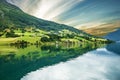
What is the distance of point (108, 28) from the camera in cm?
3091

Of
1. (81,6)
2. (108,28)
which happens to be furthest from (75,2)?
(108,28)

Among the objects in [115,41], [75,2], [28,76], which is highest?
[75,2]

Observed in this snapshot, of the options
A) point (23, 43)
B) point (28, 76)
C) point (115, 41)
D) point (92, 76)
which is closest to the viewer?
point (92, 76)

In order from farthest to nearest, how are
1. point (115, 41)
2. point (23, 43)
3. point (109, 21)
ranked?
1. point (23, 43)
2. point (115, 41)
3. point (109, 21)

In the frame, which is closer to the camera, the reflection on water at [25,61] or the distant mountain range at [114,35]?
the reflection on water at [25,61]

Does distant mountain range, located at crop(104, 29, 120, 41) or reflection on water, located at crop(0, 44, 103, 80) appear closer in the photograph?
reflection on water, located at crop(0, 44, 103, 80)

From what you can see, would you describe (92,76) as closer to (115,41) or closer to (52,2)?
(115,41)

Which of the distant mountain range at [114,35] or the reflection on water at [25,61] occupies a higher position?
the distant mountain range at [114,35]

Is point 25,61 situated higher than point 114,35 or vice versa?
point 114,35

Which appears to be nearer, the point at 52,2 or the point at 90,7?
the point at 90,7

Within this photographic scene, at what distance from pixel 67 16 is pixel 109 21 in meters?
5.37

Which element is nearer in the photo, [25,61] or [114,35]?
[25,61]

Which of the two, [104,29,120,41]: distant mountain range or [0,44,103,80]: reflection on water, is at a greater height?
[104,29,120,41]: distant mountain range

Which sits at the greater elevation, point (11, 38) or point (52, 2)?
point (52, 2)
